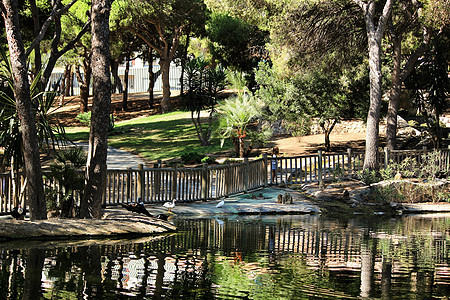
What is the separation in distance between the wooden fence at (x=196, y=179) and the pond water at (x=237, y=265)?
2510mm

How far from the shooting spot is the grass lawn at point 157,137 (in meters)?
36.8

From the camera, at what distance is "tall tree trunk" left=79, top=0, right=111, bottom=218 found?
14.7 m

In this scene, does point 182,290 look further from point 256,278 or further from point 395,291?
point 395,291

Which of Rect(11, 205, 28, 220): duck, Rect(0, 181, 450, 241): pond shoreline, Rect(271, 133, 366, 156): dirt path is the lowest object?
Rect(0, 181, 450, 241): pond shoreline

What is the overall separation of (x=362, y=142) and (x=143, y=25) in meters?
21.3

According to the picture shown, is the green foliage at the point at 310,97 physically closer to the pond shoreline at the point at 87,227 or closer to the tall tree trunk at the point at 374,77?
the tall tree trunk at the point at 374,77

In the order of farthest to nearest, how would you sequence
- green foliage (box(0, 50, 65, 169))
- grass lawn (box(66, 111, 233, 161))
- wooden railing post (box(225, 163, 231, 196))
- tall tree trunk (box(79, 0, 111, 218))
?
grass lawn (box(66, 111, 233, 161)) < wooden railing post (box(225, 163, 231, 196)) < tall tree trunk (box(79, 0, 111, 218)) < green foliage (box(0, 50, 65, 169))

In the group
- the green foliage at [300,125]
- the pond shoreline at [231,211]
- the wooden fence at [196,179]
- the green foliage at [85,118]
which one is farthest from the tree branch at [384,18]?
the green foliage at [85,118]

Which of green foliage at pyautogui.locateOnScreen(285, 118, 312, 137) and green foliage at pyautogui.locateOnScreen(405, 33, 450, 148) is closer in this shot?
green foliage at pyautogui.locateOnScreen(405, 33, 450, 148)

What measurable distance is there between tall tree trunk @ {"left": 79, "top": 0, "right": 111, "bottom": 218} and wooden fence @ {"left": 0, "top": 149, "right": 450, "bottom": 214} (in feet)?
3.05

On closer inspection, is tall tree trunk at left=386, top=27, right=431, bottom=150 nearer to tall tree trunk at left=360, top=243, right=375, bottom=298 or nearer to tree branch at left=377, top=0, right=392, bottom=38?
tree branch at left=377, top=0, right=392, bottom=38

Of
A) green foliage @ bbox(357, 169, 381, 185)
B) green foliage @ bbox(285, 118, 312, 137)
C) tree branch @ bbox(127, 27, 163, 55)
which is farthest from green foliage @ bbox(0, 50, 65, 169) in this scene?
tree branch @ bbox(127, 27, 163, 55)

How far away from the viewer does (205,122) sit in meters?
43.3

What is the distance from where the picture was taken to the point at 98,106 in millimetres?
14727
